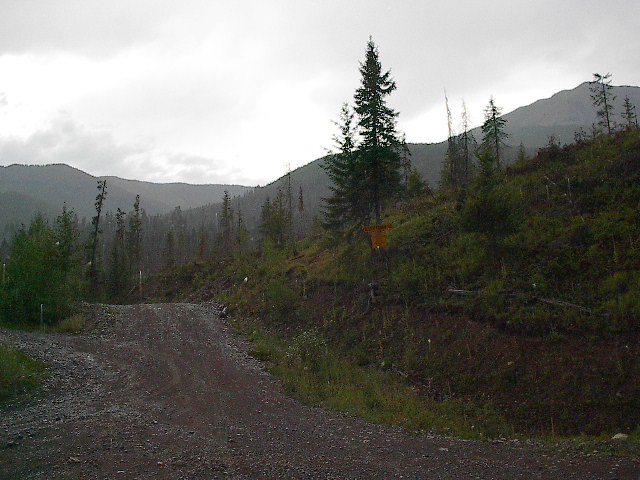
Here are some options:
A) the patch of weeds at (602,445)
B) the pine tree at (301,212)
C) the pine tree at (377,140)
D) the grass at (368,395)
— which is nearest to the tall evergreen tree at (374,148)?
the pine tree at (377,140)

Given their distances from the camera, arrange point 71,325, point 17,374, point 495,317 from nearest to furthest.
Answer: point 17,374, point 495,317, point 71,325

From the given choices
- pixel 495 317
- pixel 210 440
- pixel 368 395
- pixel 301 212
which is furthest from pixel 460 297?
pixel 301 212

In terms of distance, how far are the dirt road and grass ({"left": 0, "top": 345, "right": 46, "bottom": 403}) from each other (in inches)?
18.4

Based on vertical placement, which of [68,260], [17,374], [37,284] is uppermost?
[68,260]

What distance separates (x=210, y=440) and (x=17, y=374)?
735 centimetres

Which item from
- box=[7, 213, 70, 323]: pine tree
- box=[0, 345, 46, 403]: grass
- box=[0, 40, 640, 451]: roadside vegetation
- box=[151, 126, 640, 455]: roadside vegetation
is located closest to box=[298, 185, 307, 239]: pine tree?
box=[0, 40, 640, 451]: roadside vegetation

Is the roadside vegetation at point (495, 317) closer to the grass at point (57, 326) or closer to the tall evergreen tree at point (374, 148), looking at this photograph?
the tall evergreen tree at point (374, 148)

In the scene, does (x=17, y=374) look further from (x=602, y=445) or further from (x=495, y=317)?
(x=495, y=317)

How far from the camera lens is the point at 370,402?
10875 mm

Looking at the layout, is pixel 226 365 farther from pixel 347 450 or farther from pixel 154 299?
pixel 154 299

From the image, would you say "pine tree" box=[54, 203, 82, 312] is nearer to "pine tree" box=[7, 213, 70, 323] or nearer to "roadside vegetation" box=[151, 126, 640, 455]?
"pine tree" box=[7, 213, 70, 323]

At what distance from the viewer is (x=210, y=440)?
784 centimetres

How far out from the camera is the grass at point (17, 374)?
10438 mm

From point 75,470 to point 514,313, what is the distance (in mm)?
12715
